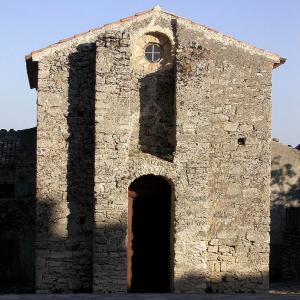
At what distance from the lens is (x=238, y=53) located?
11.7 metres

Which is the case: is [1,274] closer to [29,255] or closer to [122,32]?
[29,255]

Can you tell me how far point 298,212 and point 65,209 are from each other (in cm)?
819

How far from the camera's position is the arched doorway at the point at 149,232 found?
1156cm

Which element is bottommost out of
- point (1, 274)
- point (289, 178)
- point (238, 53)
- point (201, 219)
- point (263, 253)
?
point (1, 274)

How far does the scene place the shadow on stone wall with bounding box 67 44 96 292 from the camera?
1104cm

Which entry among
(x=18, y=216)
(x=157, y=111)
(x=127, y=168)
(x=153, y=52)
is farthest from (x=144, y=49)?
(x=18, y=216)

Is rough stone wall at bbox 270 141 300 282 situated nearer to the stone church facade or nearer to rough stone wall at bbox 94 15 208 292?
the stone church facade

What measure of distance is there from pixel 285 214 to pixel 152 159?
22.8 feet

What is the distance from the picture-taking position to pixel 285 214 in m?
16.5

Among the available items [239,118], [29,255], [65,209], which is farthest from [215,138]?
[29,255]

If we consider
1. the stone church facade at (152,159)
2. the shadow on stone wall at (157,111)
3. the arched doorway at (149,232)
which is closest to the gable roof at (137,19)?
the stone church facade at (152,159)

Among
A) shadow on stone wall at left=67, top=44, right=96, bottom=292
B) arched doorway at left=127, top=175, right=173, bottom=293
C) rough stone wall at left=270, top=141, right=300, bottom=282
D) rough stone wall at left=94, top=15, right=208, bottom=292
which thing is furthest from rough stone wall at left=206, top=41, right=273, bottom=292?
rough stone wall at left=270, top=141, right=300, bottom=282

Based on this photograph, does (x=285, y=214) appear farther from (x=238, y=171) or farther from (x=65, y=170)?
(x=65, y=170)

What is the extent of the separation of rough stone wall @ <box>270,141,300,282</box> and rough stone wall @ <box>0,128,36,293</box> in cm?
677
